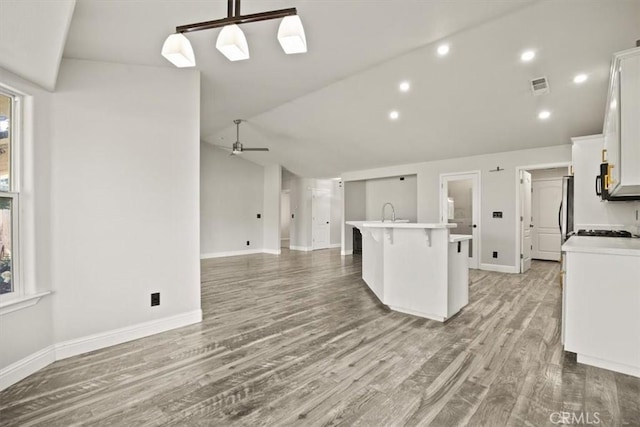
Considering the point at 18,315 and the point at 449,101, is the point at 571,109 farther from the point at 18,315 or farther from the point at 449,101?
the point at 18,315

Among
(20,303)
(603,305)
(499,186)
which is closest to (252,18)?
(20,303)

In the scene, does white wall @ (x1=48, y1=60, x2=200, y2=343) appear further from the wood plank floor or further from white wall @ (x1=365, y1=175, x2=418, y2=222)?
white wall @ (x1=365, y1=175, x2=418, y2=222)

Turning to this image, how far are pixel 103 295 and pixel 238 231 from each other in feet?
20.2

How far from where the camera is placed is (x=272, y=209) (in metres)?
9.13

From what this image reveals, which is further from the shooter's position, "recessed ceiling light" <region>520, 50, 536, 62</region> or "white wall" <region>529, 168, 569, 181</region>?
"white wall" <region>529, 168, 569, 181</region>

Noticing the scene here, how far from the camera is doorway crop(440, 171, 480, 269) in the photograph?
617 centimetres

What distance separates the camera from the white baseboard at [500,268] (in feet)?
18.8

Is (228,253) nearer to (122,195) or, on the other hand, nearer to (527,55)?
(122,195)

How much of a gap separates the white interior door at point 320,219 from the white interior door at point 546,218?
5.72 metres

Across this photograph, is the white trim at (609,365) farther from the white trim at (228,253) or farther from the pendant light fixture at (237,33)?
Answer: the white trim at (228,253)

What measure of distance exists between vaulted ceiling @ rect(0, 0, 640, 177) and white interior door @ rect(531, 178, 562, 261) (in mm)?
2858

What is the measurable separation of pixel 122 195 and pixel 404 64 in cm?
358

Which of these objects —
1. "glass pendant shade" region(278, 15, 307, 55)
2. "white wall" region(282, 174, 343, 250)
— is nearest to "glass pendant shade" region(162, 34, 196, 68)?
"glass pendant shade" region(278, 15, 307, 55)

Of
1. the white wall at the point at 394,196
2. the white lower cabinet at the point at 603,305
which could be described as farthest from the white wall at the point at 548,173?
the white lower cabinet at the point at 603,305
